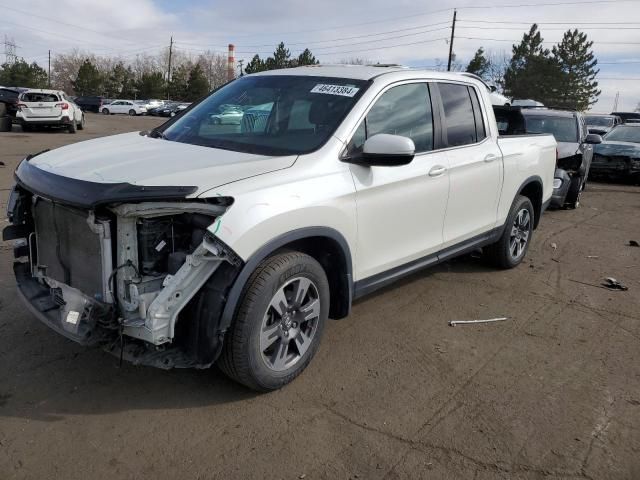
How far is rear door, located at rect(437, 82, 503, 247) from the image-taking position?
461 centimetres

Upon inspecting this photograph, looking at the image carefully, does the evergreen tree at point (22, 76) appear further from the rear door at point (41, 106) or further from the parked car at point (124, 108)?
the rear door at point (41, 106)

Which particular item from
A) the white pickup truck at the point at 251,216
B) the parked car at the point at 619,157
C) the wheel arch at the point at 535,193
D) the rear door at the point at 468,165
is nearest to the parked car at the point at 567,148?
the wheel arch at the point at 535,193

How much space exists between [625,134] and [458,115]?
40.5 ft

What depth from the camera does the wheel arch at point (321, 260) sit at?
2.93 metres

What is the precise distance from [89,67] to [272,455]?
78268 mm

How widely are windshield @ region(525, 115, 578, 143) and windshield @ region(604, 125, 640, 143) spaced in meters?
4.67

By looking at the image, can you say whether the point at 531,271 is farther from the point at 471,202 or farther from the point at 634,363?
the point at 634,363

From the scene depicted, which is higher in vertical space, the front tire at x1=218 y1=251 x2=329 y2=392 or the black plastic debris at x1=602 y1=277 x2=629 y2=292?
the front tire at x1=218 y1=251 x2=329 y2=392

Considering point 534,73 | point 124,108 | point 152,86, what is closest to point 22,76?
point 152,86

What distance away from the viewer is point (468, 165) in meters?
4.72

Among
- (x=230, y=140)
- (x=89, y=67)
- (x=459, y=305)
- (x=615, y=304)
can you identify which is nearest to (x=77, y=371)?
(x=230, y=140)

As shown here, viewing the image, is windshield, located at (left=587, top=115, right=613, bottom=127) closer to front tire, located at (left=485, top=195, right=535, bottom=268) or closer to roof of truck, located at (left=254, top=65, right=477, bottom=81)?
front tire, located at (left=485, top=195, right=535, bottom=268)

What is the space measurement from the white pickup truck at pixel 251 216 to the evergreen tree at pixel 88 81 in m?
75.8

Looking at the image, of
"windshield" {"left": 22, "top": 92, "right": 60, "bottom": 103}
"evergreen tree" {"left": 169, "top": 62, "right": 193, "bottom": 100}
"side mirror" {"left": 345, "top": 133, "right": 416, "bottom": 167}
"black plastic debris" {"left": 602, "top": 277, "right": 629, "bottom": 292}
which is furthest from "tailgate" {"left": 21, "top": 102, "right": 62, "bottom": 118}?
"evergreen tree" {"left": 169, "top": 62, "right": 193, "bottom": 100}
